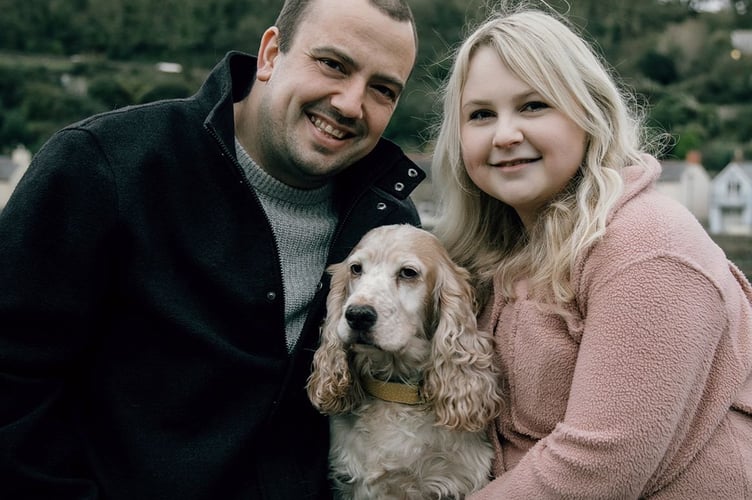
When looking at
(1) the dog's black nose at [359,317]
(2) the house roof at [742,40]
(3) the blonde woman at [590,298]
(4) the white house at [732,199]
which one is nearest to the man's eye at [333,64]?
(3) the blonde woman at [590,298]

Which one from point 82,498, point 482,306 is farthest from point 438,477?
point 82,498

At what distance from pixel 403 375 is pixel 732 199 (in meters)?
51.8

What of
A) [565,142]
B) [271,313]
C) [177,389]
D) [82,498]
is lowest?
[82,498]

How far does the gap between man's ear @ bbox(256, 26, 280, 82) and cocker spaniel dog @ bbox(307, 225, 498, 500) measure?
2.90ft

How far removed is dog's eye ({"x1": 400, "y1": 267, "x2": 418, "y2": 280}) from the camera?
342 cm

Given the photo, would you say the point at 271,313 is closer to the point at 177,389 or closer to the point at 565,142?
the point at 177,389

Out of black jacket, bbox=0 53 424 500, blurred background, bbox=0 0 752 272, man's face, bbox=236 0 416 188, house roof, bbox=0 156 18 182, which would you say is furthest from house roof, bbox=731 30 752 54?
black jacket, bbox=0 53 424 500

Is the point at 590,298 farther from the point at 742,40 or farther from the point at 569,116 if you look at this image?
the point at 742,40

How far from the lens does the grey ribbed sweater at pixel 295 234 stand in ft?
11.4

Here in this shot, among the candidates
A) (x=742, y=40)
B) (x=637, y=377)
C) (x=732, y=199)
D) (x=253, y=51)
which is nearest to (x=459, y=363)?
(x=637, y=377)

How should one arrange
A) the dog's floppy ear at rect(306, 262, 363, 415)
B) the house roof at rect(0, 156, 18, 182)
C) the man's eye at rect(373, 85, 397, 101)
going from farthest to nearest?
the house roof at rect(0, 156, 18, 182) → the man's eye at rect(373, 85, 397, 101) → the dog's floppy ear at rect(306, 262, 363, 415)

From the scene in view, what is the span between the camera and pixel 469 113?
318cm

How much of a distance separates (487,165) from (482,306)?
2.24 feet

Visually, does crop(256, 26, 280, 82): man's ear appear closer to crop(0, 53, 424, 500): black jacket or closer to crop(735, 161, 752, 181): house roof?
crop(0, 53, 424, 500): black jacket
